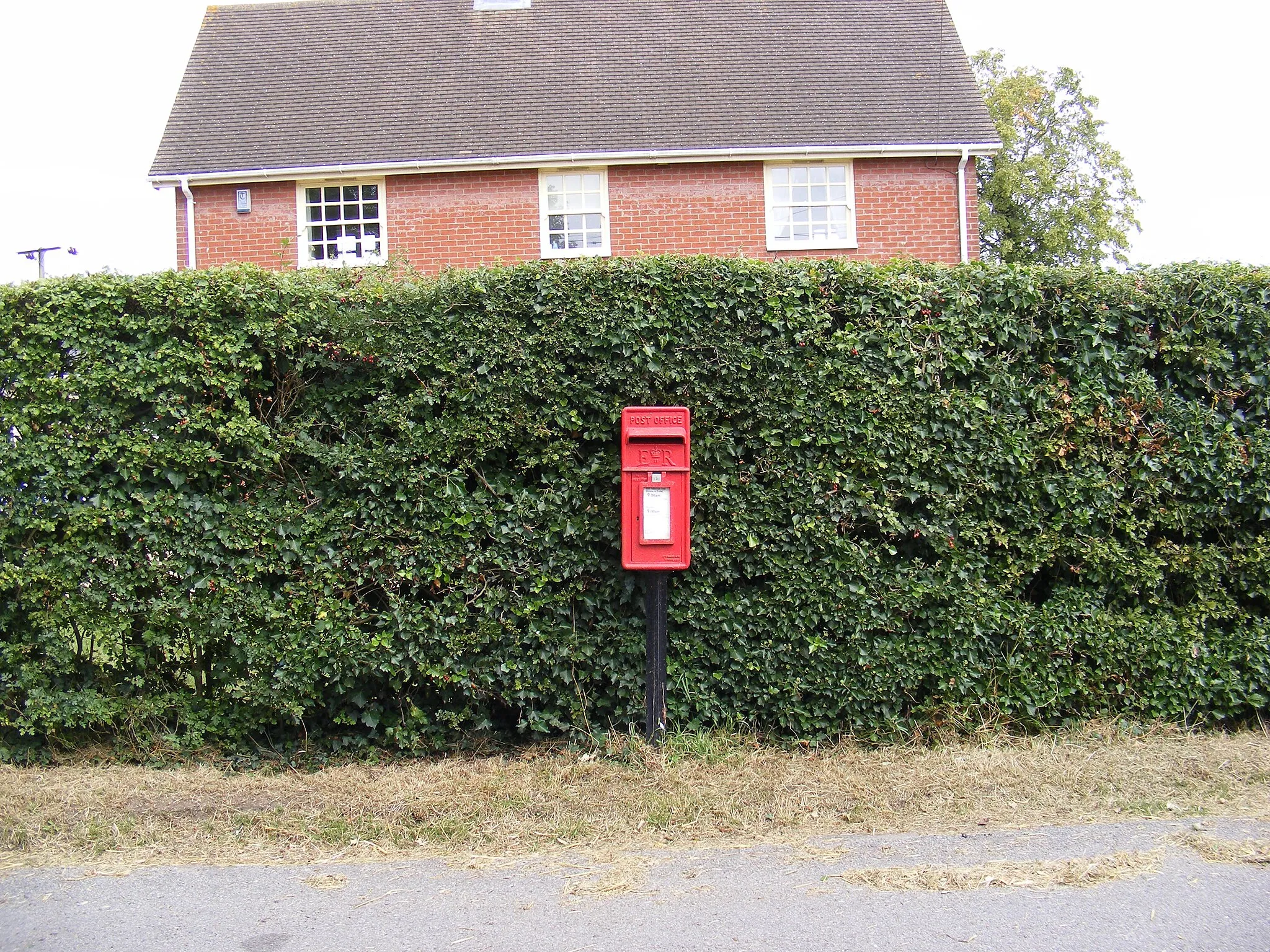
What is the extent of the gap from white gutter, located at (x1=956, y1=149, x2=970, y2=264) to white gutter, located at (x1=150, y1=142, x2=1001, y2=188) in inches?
2.2

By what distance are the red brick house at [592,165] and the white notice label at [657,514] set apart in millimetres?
9410

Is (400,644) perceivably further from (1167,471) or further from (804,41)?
(804,41)

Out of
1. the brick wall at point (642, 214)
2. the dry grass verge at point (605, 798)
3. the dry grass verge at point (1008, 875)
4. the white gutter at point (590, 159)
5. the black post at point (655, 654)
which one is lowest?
the dry grass verge at point (1008, 875)

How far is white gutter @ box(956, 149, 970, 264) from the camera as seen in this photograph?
14.0 metres

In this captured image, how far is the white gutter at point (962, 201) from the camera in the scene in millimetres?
13992

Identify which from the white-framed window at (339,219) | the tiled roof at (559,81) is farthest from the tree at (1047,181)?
the white-framed window at (339,219)

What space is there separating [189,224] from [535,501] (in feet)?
38.2

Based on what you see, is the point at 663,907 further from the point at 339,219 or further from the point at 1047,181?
the point at 1047,181

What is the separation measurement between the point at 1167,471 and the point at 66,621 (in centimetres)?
688

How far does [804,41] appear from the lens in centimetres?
1630

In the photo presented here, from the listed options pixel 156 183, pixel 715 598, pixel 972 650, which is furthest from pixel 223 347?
pixel 156 183

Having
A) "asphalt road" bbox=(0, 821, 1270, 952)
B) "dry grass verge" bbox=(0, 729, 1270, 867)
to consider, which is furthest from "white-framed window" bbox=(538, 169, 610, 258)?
"asphalt road" bbox=(0, 821, 1270, 952)

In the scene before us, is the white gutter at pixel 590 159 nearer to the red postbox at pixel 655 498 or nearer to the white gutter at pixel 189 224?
the white gutter at pixel 189 224

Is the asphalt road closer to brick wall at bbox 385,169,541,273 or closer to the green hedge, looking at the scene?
the green hedge
